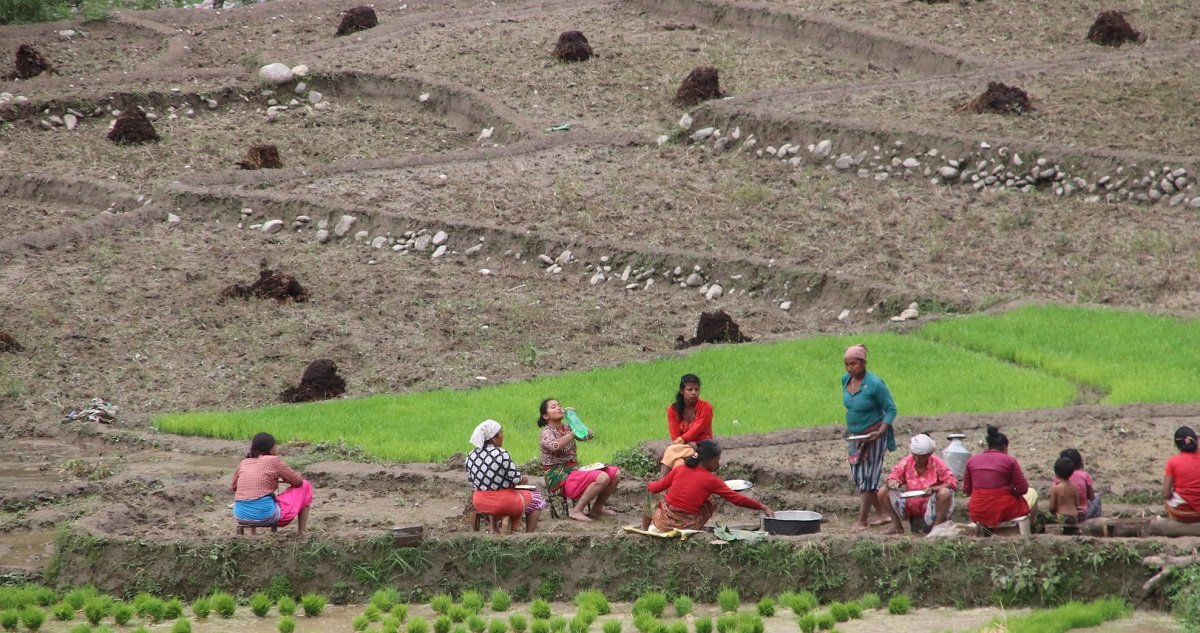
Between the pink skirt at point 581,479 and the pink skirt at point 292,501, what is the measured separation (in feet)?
7.16

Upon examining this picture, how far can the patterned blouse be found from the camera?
43.3ft

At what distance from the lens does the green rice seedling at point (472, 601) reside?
12.1 meters

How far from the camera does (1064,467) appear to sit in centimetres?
1231

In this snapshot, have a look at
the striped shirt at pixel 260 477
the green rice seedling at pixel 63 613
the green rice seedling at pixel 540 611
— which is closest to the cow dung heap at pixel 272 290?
Answer: the striped shirt at pixel 260 477

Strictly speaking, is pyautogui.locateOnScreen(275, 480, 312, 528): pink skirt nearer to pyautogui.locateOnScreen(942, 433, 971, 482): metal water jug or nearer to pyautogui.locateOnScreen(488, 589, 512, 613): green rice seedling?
pyautogui.locateOnScreen(488, 589, 512, 613): green rice seedling

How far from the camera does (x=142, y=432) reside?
60.4ft

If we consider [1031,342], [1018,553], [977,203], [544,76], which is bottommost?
[1018,553]

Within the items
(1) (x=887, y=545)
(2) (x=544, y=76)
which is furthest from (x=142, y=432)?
(2) (x=544, y=76)

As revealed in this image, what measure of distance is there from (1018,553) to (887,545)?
3.02 ft

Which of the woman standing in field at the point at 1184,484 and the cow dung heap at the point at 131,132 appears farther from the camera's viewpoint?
the cow dung heap at the point at 131,132

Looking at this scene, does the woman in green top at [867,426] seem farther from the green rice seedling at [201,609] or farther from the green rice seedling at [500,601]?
the green rice seedling at [201,609]

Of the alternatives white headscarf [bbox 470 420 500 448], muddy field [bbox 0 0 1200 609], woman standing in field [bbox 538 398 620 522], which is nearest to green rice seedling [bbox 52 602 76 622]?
muddy field [bbox 0 0 1200 609]

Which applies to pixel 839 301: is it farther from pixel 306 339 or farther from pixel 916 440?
pixel 916 440

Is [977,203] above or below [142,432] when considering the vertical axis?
above
